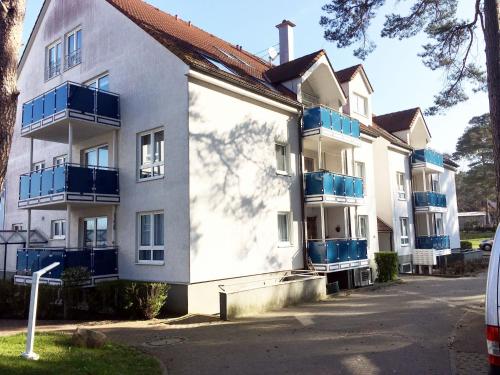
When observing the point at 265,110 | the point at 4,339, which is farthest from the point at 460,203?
the point at 4,339

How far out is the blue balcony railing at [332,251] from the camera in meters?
17.5

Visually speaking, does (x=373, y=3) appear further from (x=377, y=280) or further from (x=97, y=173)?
(x=377, y=280)

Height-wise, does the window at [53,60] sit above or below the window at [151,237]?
above

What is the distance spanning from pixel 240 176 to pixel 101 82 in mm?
6909

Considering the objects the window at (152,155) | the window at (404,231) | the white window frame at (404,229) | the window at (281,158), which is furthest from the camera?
the window at (404,231)

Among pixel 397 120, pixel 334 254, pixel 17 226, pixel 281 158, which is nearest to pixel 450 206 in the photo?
pixel 397 120

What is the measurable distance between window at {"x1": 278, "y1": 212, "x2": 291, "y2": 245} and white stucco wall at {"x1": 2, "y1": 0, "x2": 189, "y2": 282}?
4924 millimetres

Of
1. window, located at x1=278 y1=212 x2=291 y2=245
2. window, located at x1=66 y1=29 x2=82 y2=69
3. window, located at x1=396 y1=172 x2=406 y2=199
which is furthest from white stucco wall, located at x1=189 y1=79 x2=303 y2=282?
window, located at x1=396 y1=172 x2=406 y2=199

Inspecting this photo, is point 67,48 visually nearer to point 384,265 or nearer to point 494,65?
point 494,65

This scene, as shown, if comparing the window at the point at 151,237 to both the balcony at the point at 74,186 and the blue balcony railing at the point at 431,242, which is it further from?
the blue balcony railing at the point at 431,242

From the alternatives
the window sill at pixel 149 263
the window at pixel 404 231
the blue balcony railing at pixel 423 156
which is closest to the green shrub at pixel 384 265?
the window at pixel 404 231

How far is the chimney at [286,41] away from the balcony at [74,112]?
11563mm

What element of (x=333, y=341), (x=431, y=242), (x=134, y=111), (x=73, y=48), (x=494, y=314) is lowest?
(x=333, y=341)

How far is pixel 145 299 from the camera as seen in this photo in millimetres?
12312
